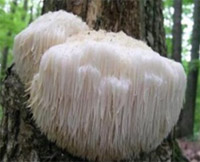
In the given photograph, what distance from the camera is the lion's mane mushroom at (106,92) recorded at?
1.46 meters

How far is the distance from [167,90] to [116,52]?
318mm

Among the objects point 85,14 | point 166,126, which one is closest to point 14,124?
point 85,14

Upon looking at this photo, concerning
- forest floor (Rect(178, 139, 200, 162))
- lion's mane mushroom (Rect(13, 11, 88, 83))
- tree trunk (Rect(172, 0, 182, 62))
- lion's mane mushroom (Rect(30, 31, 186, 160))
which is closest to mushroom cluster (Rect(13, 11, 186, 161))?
lion's mane mushroom (Rect(30, 31, 186, 160))

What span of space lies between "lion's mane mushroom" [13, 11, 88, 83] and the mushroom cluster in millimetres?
139

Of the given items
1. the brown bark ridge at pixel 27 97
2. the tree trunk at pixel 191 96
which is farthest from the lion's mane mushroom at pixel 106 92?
the tree trunk at pixel 191 96

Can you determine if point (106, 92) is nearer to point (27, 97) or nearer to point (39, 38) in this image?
point (39, 38)

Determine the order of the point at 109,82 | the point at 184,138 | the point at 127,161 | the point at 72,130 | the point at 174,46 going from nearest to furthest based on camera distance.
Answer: the point at 109,82 < the point at 72,130 < the point at 127,161 < the point at 174,46 < the point at 184,138

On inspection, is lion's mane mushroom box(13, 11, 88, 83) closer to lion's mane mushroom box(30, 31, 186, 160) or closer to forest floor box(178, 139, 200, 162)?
lion's mane mushroom box(30, 31, 186, 160)

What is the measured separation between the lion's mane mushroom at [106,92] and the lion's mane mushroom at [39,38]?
13 centimetres

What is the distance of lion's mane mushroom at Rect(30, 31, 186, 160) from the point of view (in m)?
1.46

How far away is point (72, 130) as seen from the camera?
158cm

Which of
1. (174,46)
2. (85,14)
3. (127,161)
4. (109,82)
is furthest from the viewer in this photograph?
(174,46)

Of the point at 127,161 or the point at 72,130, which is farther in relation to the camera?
the point at 127,161

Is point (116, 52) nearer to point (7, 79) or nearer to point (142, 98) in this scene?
point (142, 98)
